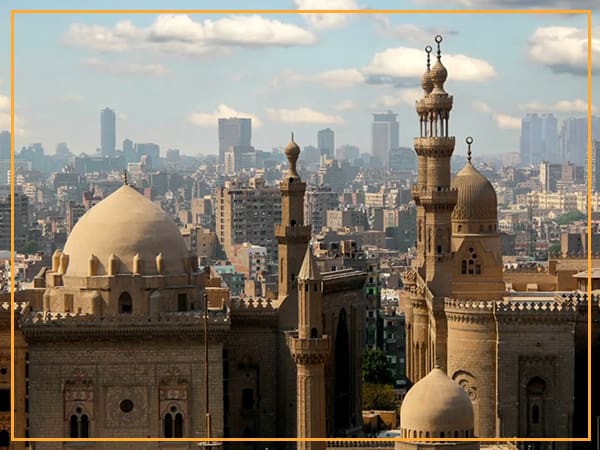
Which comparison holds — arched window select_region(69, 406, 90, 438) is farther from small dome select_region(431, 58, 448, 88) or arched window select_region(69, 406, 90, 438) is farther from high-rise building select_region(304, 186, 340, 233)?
high-rise building select_region(304, 186, 340, 233)

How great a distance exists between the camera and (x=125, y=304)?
90.2ft

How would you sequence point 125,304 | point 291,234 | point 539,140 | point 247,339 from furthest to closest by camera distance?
point 539,140 < point 291,234 < point 247,339 < point 125,304

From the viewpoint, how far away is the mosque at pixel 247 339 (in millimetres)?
27062

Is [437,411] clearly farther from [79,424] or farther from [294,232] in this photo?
[294,232]

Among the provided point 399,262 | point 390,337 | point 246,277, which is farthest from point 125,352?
point 399,262

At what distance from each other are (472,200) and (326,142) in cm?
4099

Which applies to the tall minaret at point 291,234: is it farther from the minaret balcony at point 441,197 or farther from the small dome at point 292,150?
the minaret balcony at point 441,197

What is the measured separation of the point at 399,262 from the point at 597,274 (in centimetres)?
4176

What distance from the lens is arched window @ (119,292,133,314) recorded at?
27453mm

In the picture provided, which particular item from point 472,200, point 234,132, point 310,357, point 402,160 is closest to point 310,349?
point 310,357

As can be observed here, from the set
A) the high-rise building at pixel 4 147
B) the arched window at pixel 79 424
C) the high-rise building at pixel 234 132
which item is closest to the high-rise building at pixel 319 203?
the high-rise building at pixel 234 132

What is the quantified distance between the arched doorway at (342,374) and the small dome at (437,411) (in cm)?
713

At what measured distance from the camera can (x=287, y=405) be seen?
1126 inches

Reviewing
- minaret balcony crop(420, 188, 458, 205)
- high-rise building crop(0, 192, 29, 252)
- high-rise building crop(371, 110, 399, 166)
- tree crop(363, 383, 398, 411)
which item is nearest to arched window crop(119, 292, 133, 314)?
minaret balcony crop(420, 188, 458, 205)
